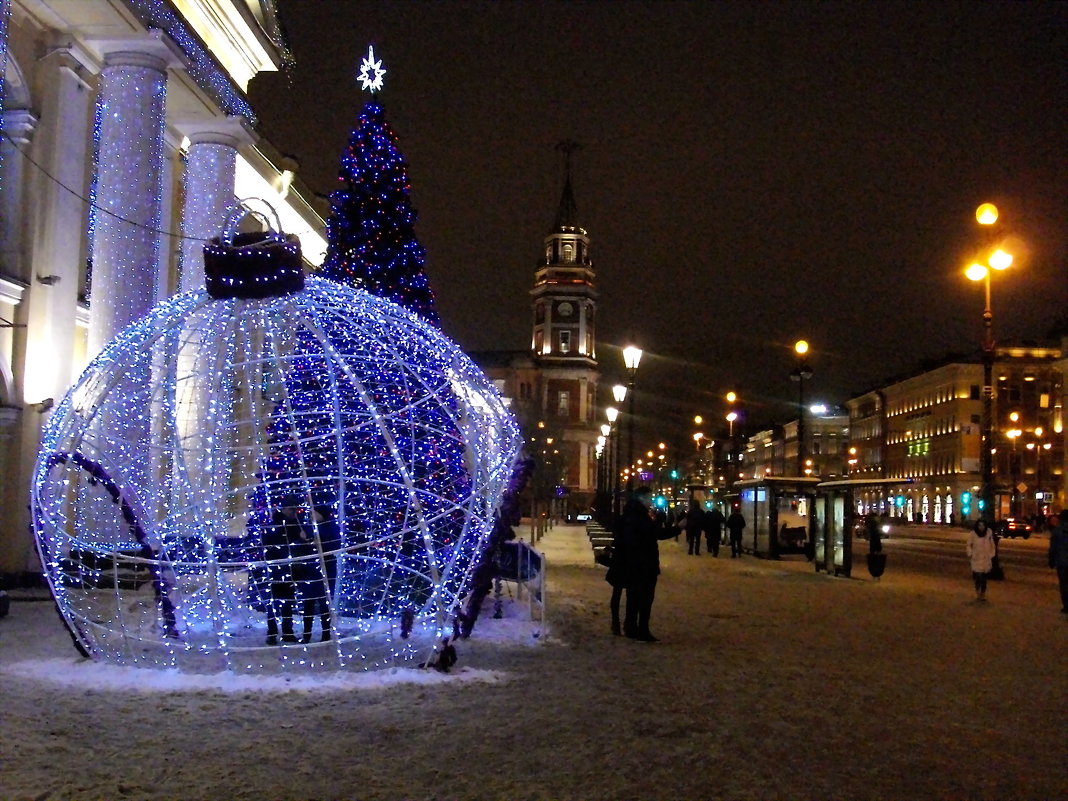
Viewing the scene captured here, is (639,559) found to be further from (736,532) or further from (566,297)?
(566,297)

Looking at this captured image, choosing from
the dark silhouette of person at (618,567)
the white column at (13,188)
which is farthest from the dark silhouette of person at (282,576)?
the white column at (13,188)

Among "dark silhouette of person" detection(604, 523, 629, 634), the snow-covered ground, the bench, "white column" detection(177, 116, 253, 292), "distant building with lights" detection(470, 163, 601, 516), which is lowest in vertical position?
the snow-covered ground

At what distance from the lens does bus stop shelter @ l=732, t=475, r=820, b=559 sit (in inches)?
1185

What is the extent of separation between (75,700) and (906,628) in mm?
10297

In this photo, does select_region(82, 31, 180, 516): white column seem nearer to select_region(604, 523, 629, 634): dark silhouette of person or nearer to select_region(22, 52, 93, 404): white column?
select_region(22, 52, 93, 404): white column

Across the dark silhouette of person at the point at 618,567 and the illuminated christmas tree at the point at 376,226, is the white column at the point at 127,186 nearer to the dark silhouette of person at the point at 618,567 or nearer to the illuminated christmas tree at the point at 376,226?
the illuminated christmas tree at the point at 376,226

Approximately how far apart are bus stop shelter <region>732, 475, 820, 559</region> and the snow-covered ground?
54.8 ft

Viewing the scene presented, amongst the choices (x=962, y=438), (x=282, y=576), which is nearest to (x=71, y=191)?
(x=282, y=576)

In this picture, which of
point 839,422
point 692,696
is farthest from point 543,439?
point 839,422

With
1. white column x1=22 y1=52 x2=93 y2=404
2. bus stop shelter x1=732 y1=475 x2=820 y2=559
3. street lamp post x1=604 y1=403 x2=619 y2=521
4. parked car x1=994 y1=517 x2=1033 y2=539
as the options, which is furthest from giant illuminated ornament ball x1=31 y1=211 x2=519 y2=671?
parked car x1=994 y1=517 x2=1033 y2=539

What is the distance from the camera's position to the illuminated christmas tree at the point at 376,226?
18.2 meters

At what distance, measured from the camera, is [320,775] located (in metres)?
6.46

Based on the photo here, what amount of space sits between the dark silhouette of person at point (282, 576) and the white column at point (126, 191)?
8.54 metres

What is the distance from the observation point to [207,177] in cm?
2231
